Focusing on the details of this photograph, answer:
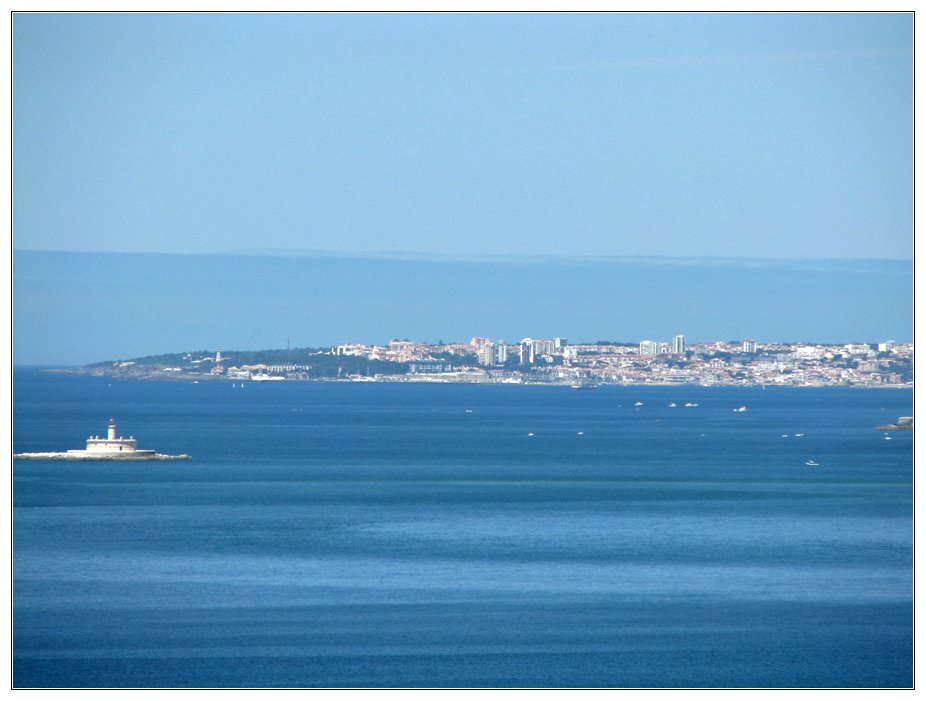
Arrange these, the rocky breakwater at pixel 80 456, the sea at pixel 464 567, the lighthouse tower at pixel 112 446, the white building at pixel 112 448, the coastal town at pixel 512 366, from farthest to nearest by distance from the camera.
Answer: the coastal town at pixel 512 366 < the lighthouse tower at pixel 112 446 < the white building at pixel 112 448 < the rocky breakwater at pixel 80 456 < the sea at pixel 464 567

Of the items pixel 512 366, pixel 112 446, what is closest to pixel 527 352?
pixel 512 366

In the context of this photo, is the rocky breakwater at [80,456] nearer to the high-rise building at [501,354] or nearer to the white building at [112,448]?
the white building at [112,448]

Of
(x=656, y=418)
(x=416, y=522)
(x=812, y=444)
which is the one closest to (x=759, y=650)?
(x=416, y=522)

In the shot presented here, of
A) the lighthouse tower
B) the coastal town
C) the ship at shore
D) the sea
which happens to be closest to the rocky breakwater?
the ship at shore

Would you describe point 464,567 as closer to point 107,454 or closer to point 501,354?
point 107,454

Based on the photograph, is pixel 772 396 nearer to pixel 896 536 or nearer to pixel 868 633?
pixel 896 536

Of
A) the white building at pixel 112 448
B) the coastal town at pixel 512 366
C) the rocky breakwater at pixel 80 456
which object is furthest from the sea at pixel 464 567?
the coastal town at pixel 512 366

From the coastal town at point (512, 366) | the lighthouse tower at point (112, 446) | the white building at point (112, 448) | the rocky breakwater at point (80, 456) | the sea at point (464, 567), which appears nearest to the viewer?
the sea at point (464, 567)

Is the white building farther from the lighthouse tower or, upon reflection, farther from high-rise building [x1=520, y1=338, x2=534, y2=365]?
high-rise building [x1=520, y1=338, x2=534, y2=365]
